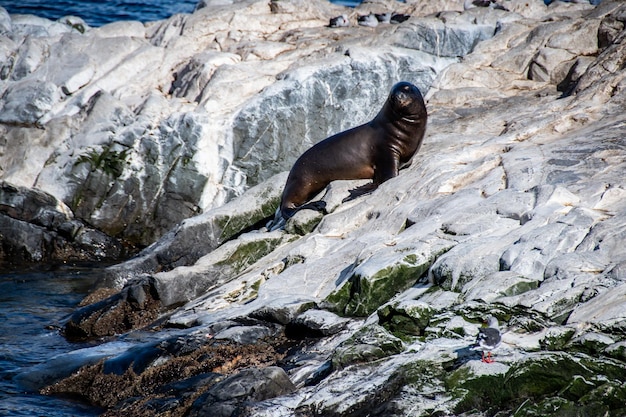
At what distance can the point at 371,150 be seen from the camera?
1193 cm

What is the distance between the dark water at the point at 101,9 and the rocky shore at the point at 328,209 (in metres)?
8.77

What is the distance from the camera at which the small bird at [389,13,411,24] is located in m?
18.1

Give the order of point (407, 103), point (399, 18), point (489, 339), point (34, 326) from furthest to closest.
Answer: point (399, 18), point (407, 103), point (34, 326), point (489, 339)

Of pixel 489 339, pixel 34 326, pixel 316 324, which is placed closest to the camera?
pixel 489 339

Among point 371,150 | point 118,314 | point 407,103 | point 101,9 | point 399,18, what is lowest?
point 118,314

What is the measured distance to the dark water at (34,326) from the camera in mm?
8188

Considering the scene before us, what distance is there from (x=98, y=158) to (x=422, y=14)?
803 cm

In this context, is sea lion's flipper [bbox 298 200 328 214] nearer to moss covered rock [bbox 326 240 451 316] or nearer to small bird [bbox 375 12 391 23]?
moss covered rock [bbox 326 240 451 316]

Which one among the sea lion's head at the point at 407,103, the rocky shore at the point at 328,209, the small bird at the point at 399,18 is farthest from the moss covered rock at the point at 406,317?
the small bird at the point at 399,18

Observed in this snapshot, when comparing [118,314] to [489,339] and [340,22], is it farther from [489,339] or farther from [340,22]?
[340,22]

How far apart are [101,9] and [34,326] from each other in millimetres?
23562

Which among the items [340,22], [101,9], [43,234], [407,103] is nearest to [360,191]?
[407,103]

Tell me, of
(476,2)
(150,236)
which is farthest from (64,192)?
(476,2)

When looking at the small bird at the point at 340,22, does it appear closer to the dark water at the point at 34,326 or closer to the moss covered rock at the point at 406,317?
the dark water at the point at 34,326
